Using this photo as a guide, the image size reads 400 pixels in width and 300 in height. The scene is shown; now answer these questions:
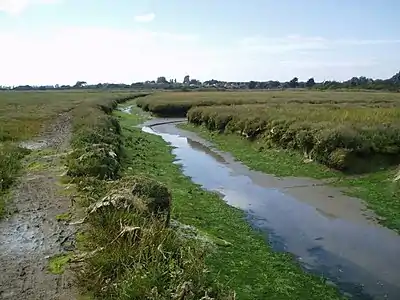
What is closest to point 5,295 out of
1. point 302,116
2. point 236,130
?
point 302,116

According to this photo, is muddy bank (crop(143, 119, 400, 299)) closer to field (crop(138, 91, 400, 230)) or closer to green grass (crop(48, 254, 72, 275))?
field (crop(138, 91, 400, 230))

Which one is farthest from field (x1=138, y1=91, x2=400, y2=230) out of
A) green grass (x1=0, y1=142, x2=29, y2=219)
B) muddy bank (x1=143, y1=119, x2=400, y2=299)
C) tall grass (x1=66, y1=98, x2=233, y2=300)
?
green grass (x1=0, y1=142, x2=29, y2=219)

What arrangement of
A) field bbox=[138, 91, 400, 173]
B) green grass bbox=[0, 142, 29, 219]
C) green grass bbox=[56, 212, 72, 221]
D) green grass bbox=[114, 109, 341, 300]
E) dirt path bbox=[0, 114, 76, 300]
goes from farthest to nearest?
A: field bbox=[138, 91, 400, 173] < green grass bbox=[0, 142, 29, 219] < green grass bbox=[56, 212, 72, 221] < green grass bbox=[114, 109, 341, 300] < dirt path bbox=[0, 114, 76, 300]

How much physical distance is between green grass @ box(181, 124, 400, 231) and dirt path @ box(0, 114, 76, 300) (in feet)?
31.5

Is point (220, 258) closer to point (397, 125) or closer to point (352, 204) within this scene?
point (352, 204)

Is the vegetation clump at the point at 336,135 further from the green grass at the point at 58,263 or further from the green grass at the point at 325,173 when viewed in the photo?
the green grass at the point at 58,263

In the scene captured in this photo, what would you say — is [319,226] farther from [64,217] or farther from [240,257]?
[64,217]

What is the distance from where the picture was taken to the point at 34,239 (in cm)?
1064

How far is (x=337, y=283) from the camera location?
34.2 ft

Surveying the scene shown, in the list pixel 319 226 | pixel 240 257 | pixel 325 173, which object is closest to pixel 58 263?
pixel 240 257

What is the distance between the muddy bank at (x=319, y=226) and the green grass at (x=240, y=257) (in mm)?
522

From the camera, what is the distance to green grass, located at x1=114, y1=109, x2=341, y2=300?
9.72 meters

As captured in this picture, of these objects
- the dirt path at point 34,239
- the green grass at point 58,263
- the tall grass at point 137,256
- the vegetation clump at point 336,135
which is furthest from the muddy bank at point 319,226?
the dirt path at point 34,239

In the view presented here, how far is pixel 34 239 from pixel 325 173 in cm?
1431
